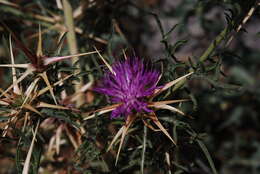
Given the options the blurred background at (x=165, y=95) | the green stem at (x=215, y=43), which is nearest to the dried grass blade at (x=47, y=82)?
the blurred background at (x=165, y=95)

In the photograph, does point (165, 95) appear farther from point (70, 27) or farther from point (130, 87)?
point (70, 27)

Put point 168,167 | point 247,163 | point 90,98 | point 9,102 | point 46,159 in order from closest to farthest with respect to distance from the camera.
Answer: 1. point 9,102
2. point 168,167
3. point 46,159
4. point 90,98
5. point 247,163

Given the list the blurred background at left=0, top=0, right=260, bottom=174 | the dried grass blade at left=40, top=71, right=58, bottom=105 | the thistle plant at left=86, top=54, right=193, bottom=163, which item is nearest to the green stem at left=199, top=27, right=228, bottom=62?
the blurred background at left=0, top=0, right=260, bottom=174

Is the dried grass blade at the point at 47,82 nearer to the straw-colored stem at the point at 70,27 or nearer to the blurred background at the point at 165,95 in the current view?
the blurred background at the point at 165,95

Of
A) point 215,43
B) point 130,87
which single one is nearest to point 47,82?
point 130,87

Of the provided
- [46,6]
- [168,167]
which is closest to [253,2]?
[168,167]

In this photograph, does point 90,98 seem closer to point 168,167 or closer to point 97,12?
point 97,12

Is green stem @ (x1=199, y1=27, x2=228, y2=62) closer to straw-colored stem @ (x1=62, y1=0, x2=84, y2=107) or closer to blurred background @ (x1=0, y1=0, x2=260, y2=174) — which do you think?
blurred background @ (x1=0, y1=0, x2=260, y2=174)
